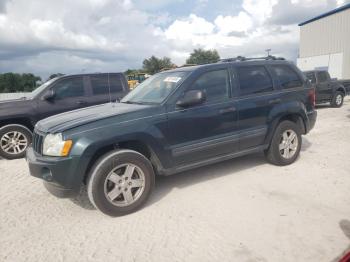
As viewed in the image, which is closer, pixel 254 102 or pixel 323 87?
pixel 254 102

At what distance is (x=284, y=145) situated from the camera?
204 inches

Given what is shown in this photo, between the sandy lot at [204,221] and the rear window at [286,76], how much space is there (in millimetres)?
1416

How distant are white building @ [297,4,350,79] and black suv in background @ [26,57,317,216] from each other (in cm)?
2672

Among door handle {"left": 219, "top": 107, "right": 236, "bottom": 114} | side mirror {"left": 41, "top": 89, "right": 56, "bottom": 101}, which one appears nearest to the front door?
door handle {"left": 219, "top": 107, "right": 236, "bottom": 114}

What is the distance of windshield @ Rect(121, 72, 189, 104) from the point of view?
4.26m

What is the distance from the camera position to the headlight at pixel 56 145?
3.40 metres

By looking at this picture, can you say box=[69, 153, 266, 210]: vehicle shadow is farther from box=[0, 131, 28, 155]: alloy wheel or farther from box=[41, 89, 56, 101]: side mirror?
box=[41, 89, 56, 101]: side mirror

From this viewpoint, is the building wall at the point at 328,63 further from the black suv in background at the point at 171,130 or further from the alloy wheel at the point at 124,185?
the alloy wheel at the point at 124,185

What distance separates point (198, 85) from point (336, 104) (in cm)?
1125

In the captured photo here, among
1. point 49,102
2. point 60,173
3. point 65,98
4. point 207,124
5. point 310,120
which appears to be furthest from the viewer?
point 65,98

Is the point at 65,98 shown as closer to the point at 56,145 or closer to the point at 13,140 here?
the point at 13,140

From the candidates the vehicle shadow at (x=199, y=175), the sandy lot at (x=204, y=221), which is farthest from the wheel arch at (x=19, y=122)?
the vehicle shadow at (x=199, y=175)

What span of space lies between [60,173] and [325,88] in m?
12.4

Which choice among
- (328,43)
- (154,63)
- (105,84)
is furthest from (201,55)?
(105,84)
